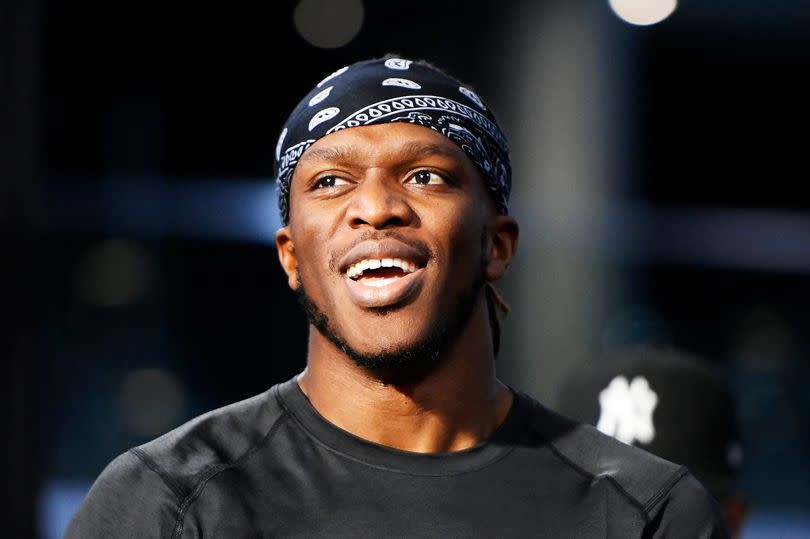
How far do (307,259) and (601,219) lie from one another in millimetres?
7193

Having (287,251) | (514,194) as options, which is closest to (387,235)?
(287,251)

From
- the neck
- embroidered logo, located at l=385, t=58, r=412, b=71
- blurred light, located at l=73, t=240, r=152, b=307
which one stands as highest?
embroidered logo, located at l=385, t=58, r=412, b=71

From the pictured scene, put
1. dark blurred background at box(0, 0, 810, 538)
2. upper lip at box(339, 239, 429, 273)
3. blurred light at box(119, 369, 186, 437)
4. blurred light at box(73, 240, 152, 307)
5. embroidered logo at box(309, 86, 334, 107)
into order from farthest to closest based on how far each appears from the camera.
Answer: blurred light at box(73, 240, 152, 307) → blurred light at box(119, 369, 186, 437) → dark blurred background at box(0, 0, 810, 538) → embroidered logo at box(309, 86, 334, 107) → upper lip at box(339, 239, 429, 273)

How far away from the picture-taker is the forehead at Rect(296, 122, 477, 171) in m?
2.51

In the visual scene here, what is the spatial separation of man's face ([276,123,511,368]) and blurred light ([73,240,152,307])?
7982 mm

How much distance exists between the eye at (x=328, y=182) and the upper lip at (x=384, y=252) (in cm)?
16

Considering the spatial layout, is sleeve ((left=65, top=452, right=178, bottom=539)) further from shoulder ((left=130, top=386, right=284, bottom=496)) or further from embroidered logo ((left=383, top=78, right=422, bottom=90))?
embroidered logo ((left=383, top=78, right=422, bottom=90))

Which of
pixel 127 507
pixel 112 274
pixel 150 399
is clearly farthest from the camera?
pixel 112 274

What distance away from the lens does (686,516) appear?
250 cm

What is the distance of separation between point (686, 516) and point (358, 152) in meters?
0.93

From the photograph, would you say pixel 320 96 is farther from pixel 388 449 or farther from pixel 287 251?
pixel 388 449

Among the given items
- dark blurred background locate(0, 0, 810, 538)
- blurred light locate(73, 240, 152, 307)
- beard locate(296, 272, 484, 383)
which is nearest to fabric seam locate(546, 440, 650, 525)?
beard locate(296, 272, 484, 383)

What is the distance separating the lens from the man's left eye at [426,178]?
8.33 feet

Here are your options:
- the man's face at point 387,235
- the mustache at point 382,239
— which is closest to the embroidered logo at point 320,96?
the man's face at point 387,235
